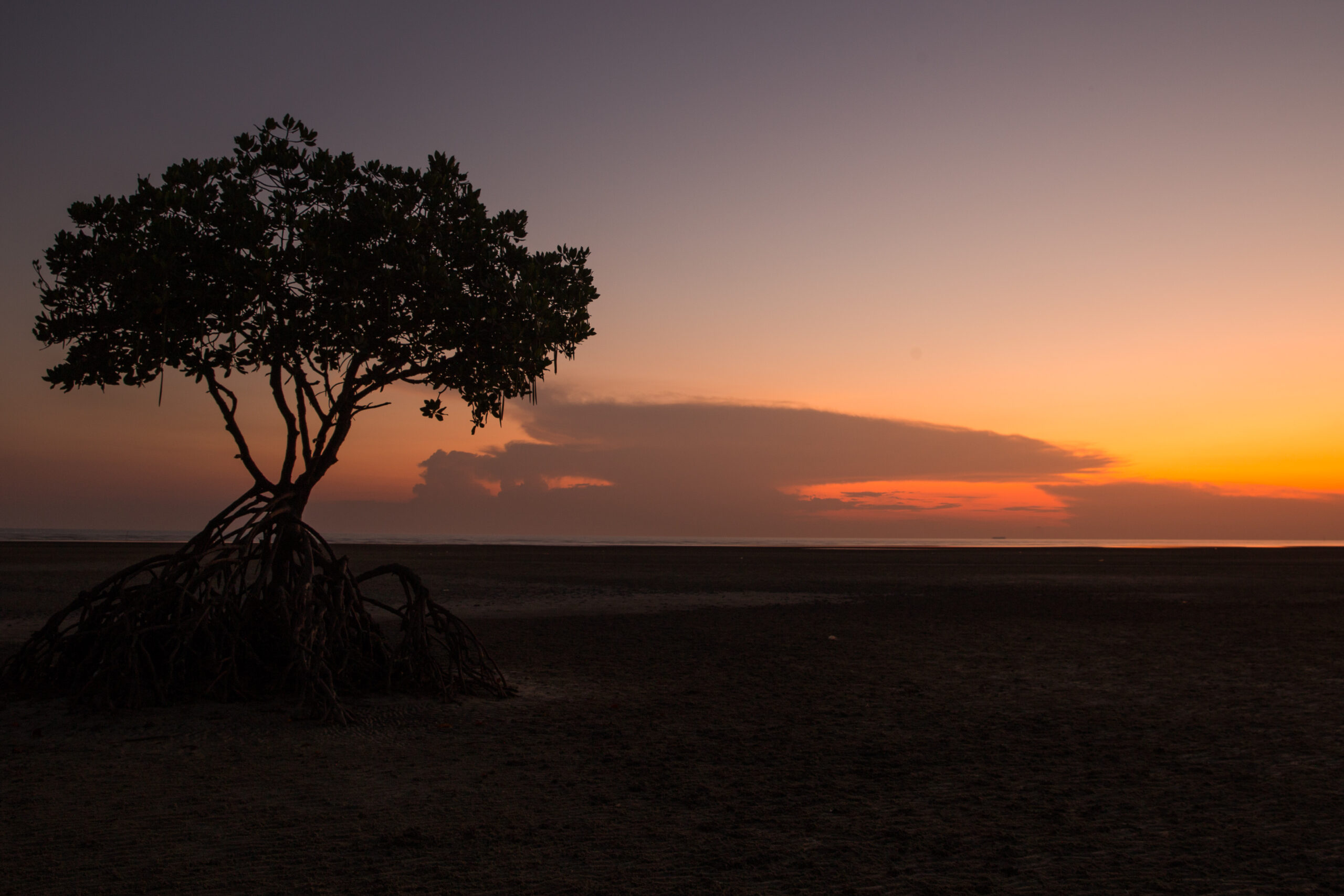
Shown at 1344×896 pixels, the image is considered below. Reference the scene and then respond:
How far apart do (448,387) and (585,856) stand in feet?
24.9

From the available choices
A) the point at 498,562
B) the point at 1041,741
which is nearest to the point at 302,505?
the point at 1041,741

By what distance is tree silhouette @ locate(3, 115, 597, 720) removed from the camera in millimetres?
10664

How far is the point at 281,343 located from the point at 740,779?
25.1 ft

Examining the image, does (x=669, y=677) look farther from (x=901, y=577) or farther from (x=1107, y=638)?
(x=901, y=577)

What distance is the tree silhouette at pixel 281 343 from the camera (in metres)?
10.7

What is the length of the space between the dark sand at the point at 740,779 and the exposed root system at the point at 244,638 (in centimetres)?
48

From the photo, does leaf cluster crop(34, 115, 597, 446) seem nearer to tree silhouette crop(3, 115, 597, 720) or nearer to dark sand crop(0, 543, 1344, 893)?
tree silhouette crop(3, 115, 597, 720)

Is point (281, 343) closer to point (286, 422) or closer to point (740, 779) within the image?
point (286, 422)

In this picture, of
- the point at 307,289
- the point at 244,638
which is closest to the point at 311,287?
the point at 307,289

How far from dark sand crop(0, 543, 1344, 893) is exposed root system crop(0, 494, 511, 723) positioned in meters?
0.48

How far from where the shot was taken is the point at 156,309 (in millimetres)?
10211

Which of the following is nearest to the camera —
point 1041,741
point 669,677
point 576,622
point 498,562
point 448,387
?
point 1041,741

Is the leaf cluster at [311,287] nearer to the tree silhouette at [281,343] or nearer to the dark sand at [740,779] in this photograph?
the tree silhouette at [281,343]

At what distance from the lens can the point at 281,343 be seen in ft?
36.6
